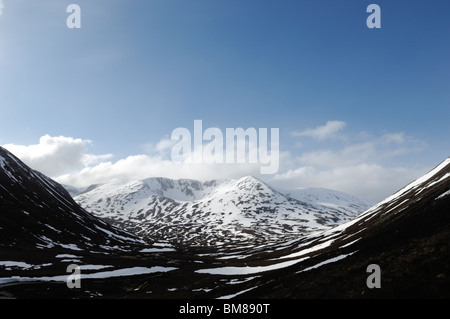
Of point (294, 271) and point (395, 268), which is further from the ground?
point (395, 268)

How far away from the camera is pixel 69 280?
5053 centimetres

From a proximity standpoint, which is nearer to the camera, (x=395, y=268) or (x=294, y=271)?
(x=395, y=268)

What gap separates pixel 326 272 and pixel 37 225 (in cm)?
11126

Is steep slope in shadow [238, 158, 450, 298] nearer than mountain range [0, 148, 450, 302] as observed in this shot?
Yes

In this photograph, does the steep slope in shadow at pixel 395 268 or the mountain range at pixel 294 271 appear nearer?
the steep slope in shadow at pixel 395 268

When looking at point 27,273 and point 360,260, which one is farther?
point 27,273
